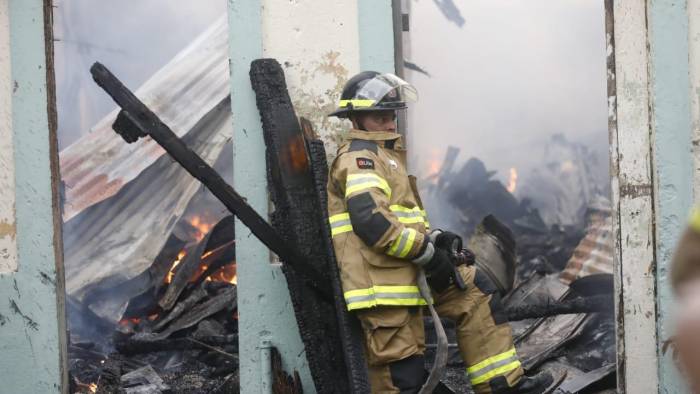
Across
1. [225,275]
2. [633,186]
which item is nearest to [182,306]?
[225,275]

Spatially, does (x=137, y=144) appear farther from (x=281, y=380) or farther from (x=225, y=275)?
(x=281, y=380)

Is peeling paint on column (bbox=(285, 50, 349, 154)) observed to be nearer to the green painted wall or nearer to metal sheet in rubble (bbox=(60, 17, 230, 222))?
→ the green painted wall

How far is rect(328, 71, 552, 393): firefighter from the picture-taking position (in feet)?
15.7

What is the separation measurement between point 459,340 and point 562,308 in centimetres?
252

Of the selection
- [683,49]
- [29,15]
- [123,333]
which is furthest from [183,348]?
[683,49]

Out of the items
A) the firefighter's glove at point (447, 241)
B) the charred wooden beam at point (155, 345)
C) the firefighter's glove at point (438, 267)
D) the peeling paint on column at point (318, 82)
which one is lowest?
the charred wooden beam at point (155, 345)

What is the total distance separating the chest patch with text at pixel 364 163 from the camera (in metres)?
4.85

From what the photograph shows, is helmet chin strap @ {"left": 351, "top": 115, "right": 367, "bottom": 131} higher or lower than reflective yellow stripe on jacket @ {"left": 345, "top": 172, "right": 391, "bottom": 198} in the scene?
higher

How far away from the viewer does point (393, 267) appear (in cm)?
489

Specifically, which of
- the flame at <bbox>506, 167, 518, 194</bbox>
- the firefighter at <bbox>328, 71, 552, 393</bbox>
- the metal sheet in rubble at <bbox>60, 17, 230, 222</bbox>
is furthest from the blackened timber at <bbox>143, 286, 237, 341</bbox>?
the flame at <bbox>506, 167, 518, 194</bbox>

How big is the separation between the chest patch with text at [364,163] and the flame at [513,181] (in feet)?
29.0

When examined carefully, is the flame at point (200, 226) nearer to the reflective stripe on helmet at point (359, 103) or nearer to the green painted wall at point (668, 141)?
the reflective stripe on helmet at point (359, 103)

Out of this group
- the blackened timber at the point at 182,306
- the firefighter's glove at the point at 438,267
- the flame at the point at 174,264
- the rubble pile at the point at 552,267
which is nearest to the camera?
the firefighter's glove at the point at 438,267

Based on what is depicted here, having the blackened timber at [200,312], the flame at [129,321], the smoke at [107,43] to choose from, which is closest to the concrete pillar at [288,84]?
the blackened timber at [200,312]
